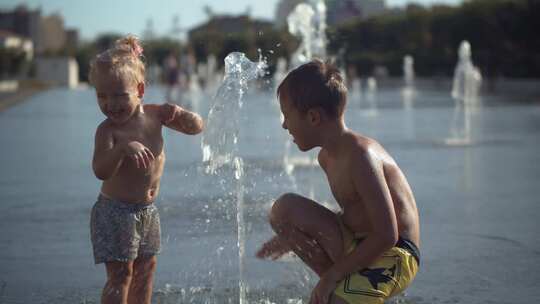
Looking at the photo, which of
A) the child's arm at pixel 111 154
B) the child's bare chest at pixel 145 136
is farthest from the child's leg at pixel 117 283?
the child's bare chest at pixel 145 136

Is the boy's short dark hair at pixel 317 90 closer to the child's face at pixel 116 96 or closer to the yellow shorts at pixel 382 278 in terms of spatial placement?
the yellow shorts at pixel 382 278

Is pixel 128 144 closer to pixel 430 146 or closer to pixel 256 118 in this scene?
pixel 430 146

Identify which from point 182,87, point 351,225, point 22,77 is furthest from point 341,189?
point 22,77

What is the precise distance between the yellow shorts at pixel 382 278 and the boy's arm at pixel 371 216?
28 mm

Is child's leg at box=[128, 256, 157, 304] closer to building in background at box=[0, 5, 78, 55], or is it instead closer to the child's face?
the child's face

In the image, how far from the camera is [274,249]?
10.4 feet

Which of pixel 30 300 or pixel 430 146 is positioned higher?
pixel 30 300

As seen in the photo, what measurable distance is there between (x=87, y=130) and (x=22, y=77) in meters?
44.8

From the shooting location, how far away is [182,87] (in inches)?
1053

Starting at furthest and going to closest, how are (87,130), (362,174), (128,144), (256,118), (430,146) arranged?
(256,118) → (87,130) → (430,146) → (128,144) → (362,174)

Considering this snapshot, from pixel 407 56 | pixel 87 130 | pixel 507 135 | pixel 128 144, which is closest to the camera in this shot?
pixel 128 144

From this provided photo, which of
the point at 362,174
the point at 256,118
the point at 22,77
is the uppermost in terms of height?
the point at 362,174

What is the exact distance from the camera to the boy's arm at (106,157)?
10.5 feet

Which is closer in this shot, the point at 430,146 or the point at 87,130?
the point at 430,146
